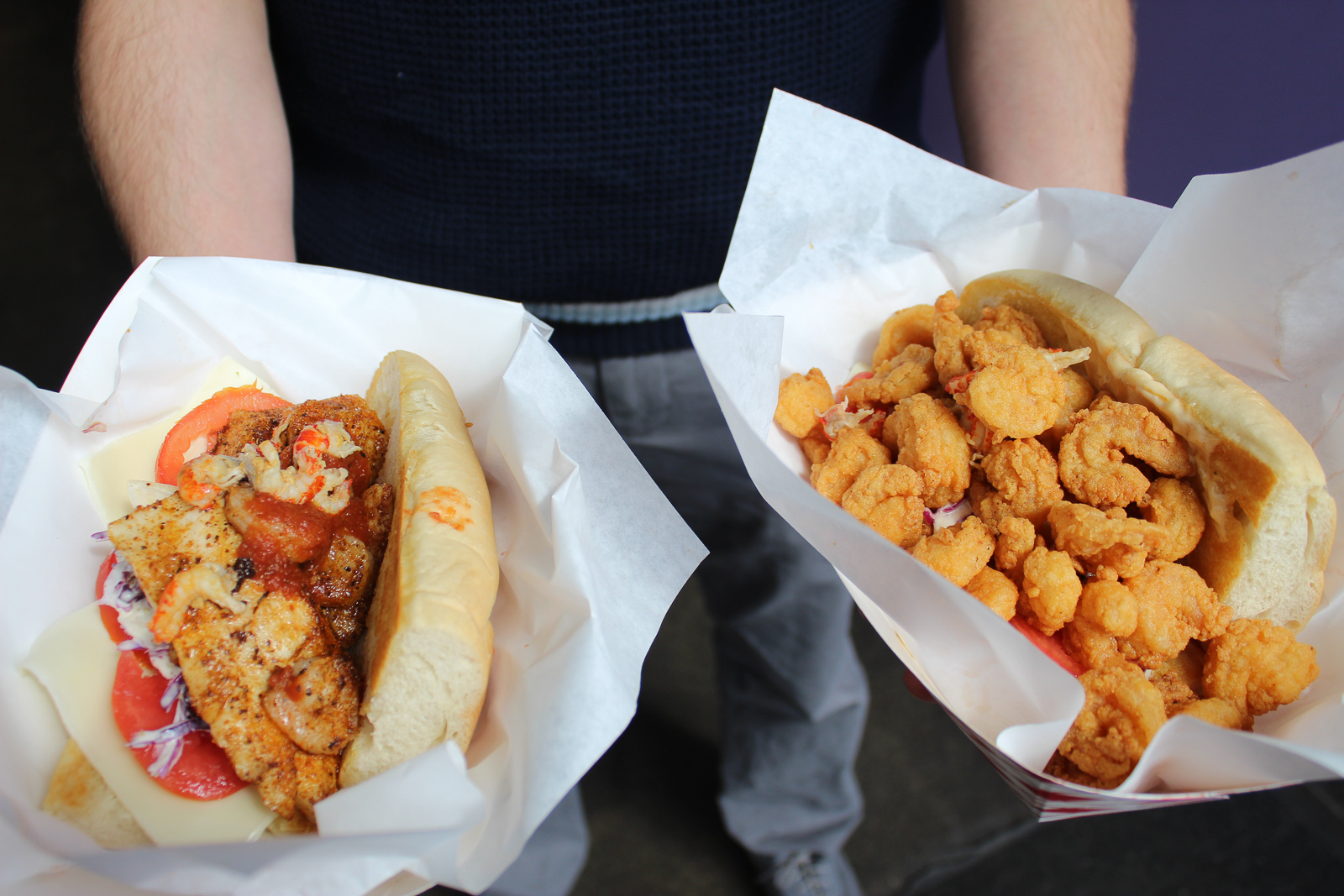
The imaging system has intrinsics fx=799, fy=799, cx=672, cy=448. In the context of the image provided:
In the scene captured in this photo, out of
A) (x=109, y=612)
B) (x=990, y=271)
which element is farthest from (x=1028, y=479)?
(x=109, y=612)

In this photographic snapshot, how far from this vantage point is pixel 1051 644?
1409mm

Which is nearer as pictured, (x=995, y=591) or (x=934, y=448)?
(x=995, y=591)

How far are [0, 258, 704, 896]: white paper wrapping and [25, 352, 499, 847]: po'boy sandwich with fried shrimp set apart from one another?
83mm

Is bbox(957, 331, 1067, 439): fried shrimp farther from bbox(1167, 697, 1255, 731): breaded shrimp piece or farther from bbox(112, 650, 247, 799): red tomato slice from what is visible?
bbox(112, 650, 247, 799): red tomato slice

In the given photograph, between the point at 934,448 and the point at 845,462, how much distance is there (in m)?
0.17

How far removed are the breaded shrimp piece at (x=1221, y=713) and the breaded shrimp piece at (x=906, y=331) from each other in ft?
2.81

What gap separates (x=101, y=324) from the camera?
5.16 feet

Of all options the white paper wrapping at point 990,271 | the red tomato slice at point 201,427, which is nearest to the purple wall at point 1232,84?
the white paper wrapping at point 990,271

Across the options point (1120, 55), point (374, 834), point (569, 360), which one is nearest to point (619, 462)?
point (374, 834)

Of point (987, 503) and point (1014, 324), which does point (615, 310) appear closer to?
point (1014, 324)

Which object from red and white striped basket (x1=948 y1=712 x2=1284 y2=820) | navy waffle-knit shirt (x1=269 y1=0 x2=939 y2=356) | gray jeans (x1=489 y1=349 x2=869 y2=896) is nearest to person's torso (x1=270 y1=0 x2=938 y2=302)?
navy waffle-knit shirt (x1=269 y1=0 x2=939 y2=356)

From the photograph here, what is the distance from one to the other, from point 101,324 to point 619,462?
107 cm

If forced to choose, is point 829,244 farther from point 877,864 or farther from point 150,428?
point 877,864

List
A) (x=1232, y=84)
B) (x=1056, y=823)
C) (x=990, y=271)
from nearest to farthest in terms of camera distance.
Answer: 1. (x=990, y=271)
2. (x=1232, y=84)
3. (x=1056, y=823)
